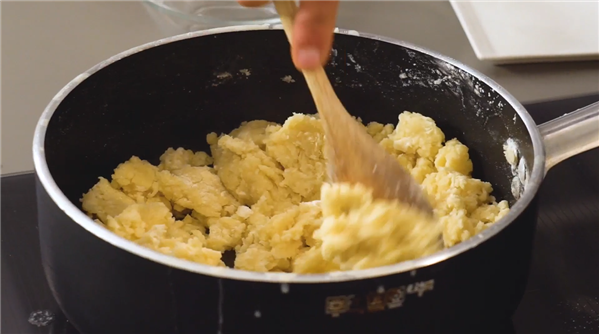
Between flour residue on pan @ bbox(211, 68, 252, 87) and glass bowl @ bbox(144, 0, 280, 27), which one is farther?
glass bowl @ bbox(144, 0, 280, 27)

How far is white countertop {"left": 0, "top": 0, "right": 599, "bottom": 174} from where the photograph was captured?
3.39ft

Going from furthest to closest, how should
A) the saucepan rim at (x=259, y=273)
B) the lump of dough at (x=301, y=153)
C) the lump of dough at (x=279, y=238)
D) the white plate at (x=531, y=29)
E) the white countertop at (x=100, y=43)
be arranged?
the white plate at (x=531, y=29)
the white countertop at (x=100, y=43)
the lump of dough at (x=301, y=153)
the lump of dough at (x=279, y=238)
the saucepan rim at (x=259, y=273)

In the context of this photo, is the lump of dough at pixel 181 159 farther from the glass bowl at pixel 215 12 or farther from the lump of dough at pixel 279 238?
the glass bowl at pixel 215 12

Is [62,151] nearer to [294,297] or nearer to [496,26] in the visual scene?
[294,297]

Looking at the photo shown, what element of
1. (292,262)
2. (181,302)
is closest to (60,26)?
(292,262)

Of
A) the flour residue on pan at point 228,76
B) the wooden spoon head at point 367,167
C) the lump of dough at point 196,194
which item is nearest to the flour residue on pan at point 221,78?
the flour residue on pan at point 228,76

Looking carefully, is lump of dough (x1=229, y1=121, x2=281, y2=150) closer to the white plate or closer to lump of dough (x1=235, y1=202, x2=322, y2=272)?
lump of dough (x1=235, y1=202, x2=322, y2=272)

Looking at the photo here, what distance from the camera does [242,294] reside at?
47cm

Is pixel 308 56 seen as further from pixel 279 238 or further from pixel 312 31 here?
pixel 279 238

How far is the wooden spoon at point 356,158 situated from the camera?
0.66 metres

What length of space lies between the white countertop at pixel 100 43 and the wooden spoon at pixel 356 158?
483mm

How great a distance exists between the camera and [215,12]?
1.19 metres

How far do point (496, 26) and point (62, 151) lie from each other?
0.83 metres

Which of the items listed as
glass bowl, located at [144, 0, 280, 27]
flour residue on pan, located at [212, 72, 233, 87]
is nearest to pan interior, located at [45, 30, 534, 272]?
flour residue on pan, located at [212, 72, 233, 87]
